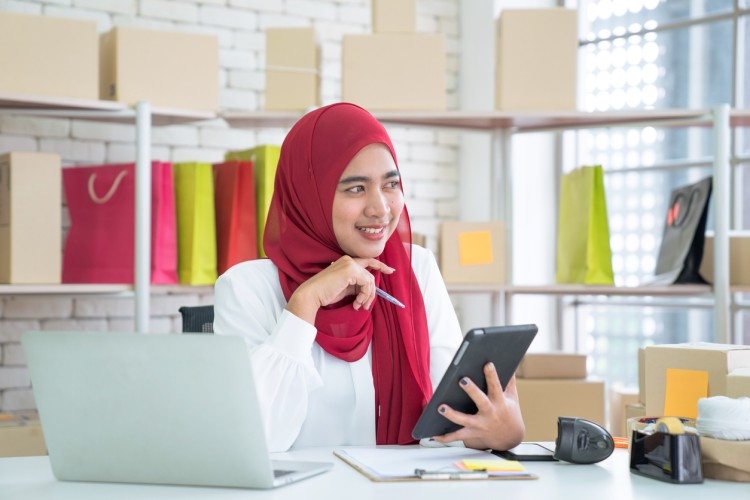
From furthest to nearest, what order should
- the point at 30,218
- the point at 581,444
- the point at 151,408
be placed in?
1. the point at 30,218
2. the point at 581,444
3. the point at 151,408

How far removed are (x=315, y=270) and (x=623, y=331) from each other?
217 cm

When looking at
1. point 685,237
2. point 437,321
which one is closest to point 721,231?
point 685,237

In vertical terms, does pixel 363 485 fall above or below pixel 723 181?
below

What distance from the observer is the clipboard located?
126 cm

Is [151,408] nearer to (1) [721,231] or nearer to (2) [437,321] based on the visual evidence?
(2) [437,321]

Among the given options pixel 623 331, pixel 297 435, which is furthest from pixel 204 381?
pixel 623 331

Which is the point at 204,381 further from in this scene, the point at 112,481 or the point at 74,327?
the point at 74,327

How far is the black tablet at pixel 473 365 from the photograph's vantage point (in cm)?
140

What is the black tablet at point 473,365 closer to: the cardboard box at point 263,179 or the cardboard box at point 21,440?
the cardboard box at point 21,440

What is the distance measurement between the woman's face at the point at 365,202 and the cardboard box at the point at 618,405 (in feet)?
4.55

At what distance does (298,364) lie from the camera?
1686 mm

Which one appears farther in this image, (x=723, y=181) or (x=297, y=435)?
(x=723, y=181)

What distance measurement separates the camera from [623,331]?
12.3 feet

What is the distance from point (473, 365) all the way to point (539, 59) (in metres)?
1.84
